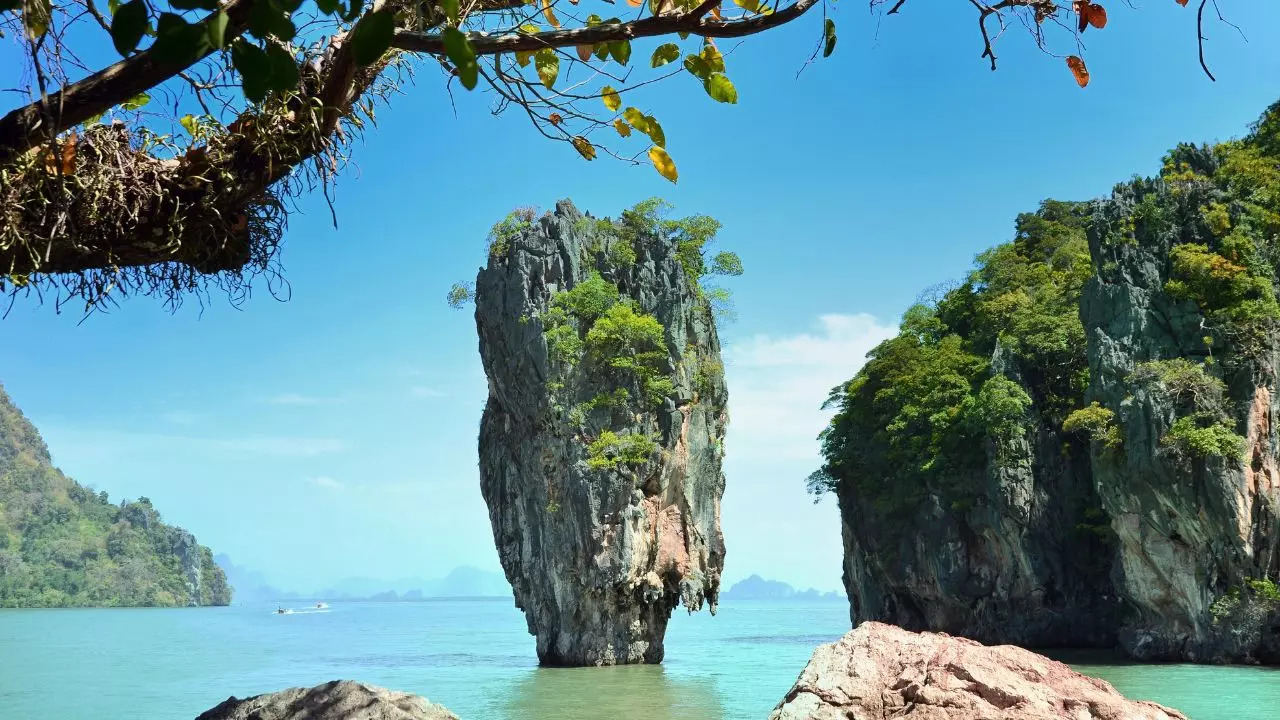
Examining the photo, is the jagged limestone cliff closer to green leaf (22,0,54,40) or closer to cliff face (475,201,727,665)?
cliff face (475,201,727,665)

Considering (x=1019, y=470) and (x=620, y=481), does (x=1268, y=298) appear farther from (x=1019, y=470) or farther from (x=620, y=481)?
(x=620, y=481)

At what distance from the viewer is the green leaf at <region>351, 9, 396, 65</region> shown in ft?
4.14

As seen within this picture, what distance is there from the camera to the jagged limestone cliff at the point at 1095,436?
2000 centimetres

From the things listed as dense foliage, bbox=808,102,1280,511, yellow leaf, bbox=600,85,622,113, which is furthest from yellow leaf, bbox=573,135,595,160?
dense foliage, bbox=808,102,1280,511

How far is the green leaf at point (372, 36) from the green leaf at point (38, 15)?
39.3 inches

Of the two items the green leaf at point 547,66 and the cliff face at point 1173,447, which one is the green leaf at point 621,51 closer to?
the green leaf at point 547,66

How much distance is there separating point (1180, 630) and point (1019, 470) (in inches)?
211

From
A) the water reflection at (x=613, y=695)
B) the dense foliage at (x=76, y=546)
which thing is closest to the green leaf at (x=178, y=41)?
the water reflection at (x=613, y=695)

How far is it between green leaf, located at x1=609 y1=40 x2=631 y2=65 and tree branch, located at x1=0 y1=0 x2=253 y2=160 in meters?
0.98

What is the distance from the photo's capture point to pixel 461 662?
89.4ft

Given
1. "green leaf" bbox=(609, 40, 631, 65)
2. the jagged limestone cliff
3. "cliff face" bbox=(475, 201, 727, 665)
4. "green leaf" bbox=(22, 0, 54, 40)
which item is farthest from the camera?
"cliff face" bbox=(475, 201, 727, 665)

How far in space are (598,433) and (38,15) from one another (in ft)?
65.8

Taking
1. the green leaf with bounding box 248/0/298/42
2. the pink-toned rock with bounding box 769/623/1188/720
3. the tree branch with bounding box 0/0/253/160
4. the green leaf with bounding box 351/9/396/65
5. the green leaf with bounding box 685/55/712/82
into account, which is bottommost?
the pink-toned rock with bounding box 769/623/1188/720

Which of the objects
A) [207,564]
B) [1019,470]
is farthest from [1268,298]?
[207,564]
